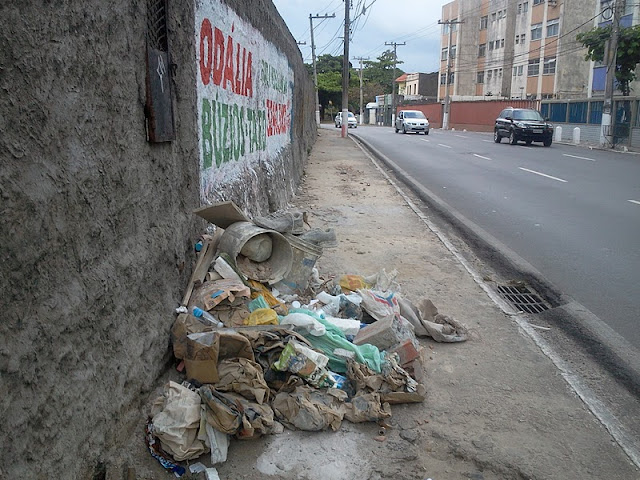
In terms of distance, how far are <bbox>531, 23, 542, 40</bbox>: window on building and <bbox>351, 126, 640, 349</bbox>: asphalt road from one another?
40437mm

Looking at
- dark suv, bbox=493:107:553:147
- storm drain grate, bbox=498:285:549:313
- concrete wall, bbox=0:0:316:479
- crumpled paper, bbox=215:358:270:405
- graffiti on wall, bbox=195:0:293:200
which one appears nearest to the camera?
concrete wall, bbox=0:0:316:479

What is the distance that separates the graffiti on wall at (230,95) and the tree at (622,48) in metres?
25.9

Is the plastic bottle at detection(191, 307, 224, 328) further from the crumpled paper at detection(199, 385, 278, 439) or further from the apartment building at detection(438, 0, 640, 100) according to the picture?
the apartment building at detection(438, 0, 640, 100)

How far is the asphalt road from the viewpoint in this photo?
613 centimetres

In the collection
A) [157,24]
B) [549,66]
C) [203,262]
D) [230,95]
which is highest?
[549,66]

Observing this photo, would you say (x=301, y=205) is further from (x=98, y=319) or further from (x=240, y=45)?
(x=98, y=319)

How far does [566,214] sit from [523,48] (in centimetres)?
5517

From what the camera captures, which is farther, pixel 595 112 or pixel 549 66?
pixel 549 66

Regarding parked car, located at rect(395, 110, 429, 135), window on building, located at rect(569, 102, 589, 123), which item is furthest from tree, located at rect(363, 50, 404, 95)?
window on building, located at rect(569, 102, 589, 123)

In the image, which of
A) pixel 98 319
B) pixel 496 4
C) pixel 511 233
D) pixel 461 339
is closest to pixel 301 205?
pixel 511 233

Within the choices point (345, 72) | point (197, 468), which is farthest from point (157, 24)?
point (345, 72)

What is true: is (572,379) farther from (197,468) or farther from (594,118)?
(594,118)

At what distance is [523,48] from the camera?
59.0 metres

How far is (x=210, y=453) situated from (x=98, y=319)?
0.95 metres
